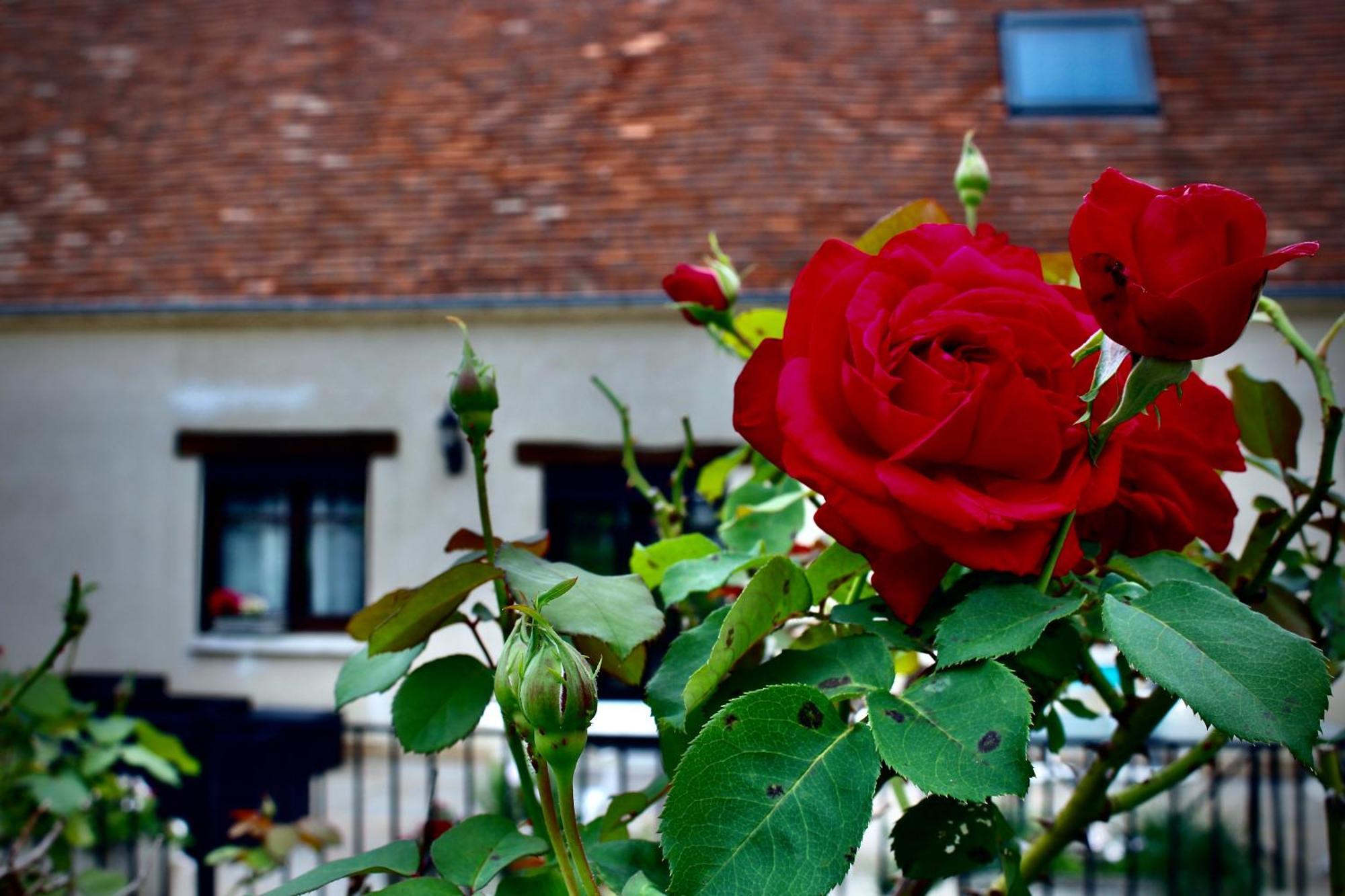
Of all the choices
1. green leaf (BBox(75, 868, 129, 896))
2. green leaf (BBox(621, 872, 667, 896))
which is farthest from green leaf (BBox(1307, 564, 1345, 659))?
green leaf (BBox(75, 868, 129, 896))

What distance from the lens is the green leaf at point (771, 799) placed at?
1.09 ft

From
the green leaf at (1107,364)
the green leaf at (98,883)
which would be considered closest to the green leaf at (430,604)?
the green leaf at (1107,364)

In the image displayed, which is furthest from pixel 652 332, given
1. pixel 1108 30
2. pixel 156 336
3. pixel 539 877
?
pixel 539 877

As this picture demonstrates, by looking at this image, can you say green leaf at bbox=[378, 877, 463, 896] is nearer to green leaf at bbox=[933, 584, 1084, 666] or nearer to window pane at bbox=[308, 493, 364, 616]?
green leaf at bbox=[933, 584, 1084, 666]

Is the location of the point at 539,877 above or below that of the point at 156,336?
below

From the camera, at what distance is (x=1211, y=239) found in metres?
0.34

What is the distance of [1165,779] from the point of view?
23.3 inches

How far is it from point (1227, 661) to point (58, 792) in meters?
1.30

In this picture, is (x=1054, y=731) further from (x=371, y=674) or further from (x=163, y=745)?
(x=163, y=745)

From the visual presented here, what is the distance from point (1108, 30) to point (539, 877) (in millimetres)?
8124

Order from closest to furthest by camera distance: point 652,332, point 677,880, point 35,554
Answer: point 677,880, point 652,332, point 35,554

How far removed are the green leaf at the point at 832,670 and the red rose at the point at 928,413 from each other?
28 mm

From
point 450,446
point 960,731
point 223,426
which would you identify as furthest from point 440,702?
point 223,426

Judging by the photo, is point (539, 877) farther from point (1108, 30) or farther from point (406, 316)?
point (1108, 30)
